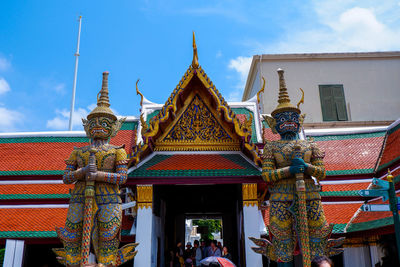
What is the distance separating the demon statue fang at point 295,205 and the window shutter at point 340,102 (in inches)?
457

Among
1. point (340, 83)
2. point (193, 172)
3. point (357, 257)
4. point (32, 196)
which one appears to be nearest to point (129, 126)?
point (32, 196)

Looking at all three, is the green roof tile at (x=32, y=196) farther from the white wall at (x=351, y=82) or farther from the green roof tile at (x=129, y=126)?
the white wall at (x=351, y=82)

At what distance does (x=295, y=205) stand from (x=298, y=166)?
30.2 inches

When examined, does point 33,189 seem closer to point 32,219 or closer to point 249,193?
point 32,219

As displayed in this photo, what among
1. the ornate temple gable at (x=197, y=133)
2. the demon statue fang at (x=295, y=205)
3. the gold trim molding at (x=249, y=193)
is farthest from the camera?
the ornate temple gable at (x=197, y=133)

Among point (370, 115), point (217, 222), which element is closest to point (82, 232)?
point (370, 115)

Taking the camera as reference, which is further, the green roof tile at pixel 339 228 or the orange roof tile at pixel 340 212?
the orange roof tile at pixel 340 212

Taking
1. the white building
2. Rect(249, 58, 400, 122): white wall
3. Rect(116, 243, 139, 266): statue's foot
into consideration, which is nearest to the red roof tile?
Rect(116, 243, 139, 266): statue's foot

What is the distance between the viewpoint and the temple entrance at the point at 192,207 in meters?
9.16

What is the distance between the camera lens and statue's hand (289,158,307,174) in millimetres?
6230

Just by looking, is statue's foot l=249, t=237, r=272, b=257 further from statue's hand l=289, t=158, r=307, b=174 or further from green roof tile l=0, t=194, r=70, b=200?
green roof tile l=0, t=194, r=70, b=200

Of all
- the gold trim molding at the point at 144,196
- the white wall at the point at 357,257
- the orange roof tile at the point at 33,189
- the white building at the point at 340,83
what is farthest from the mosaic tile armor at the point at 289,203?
the white building at the point at 340,83

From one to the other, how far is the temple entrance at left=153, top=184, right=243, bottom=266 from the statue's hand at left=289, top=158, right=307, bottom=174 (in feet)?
7.87

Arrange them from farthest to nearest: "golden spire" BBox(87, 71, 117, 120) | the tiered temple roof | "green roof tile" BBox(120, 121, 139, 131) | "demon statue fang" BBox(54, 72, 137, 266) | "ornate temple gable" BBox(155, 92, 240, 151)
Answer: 1. "green roof tile" BBox(120, 121, 139, 131)
2. "ornate temple gable" BBox(155, 92, 240, 151)
3. the tiered temple roof
4. "golden spire" BBox(87, 71, 117, 120)
5. "demon statue fang" BBox(54, 72, 137, 266)
